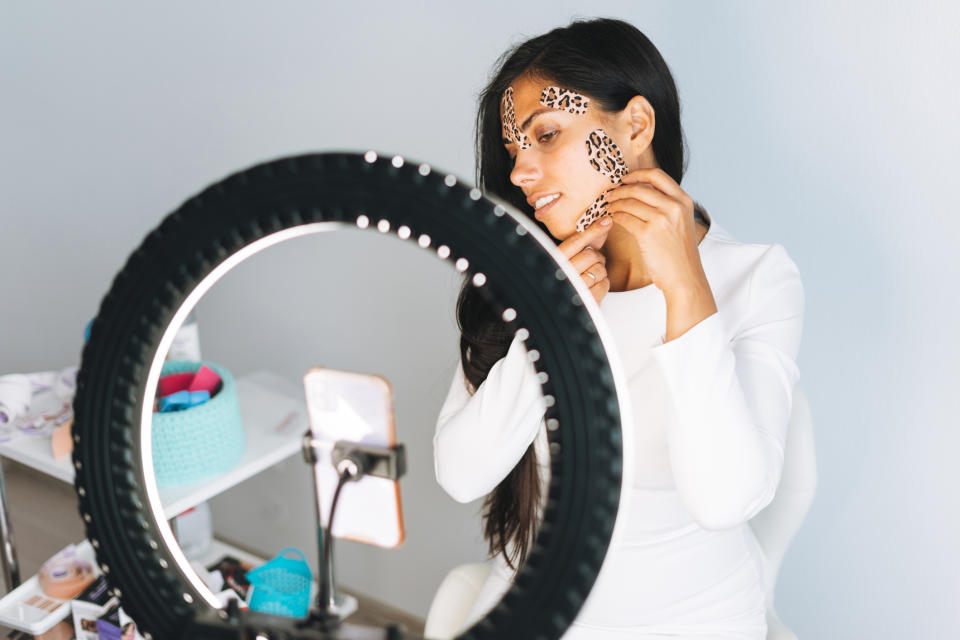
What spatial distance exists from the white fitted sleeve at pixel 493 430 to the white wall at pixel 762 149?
0.49 metres

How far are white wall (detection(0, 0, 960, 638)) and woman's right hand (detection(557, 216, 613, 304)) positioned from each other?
1.31ft

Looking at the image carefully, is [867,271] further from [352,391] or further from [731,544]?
[352,391]

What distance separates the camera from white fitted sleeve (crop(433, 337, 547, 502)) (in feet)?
2.59

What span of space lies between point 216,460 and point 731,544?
728mm

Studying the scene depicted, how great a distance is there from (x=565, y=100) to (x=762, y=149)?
Answer: 1.32ft

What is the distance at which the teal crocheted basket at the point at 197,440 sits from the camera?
1.10m

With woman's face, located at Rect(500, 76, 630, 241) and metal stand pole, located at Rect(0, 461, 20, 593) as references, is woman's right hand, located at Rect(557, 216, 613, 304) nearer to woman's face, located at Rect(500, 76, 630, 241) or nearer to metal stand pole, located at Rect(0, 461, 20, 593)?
woman's face, located at Rect(500, 76, 630, 241)

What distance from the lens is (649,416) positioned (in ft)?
2.91

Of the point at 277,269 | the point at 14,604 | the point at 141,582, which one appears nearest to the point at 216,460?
the point at 14,604

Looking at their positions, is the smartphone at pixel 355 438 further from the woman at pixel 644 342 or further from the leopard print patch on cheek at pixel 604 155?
the leopard print patch on cheek at pixel 604 155

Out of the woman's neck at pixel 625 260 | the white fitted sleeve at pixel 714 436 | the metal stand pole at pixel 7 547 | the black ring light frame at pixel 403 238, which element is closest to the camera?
the black ring light frame at pixel 403 238

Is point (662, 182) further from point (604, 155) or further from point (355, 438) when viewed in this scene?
point (355, 438)

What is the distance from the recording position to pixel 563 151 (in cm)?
78

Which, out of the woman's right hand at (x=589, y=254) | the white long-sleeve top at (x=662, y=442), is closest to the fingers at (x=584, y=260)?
the woman's right hand at (x=589, y=254)
